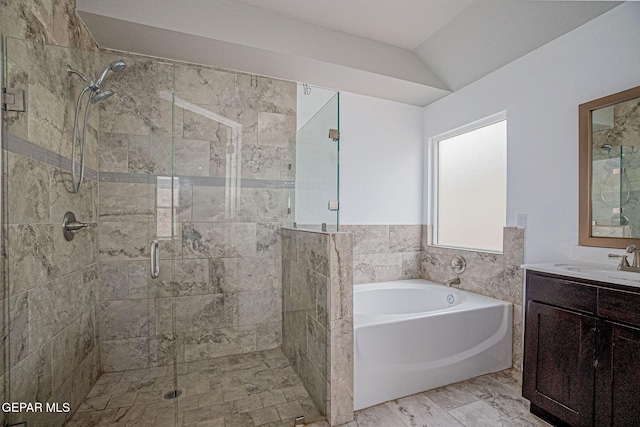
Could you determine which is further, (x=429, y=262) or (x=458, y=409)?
(x=429, y=262)

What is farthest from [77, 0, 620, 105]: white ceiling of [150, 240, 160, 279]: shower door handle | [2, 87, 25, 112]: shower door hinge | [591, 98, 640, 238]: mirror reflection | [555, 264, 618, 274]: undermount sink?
[555, 264, 618, 274]: undermount sink

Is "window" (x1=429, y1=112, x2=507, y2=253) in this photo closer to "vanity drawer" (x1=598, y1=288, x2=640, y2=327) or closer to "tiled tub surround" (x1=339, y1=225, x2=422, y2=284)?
"tiled tub surround" (x1=339, y1=225, x2=422, y2=284)

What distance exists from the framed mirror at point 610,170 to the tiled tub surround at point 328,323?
1.56 metres

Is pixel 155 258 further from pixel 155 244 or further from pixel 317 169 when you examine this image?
pixel 317 169

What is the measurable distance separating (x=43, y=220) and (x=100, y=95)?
85 centimetres

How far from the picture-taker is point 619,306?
1396 millimetres

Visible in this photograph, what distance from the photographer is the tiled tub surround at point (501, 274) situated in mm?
2314

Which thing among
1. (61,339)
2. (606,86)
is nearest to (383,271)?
(606,86)

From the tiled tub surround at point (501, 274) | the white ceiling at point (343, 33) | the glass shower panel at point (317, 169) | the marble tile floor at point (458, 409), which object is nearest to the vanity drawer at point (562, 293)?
the tiled tub surround at point (501, 274)

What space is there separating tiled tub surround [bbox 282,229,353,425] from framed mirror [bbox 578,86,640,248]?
156 centimetres

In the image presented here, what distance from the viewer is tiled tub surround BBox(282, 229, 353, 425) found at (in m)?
1.71

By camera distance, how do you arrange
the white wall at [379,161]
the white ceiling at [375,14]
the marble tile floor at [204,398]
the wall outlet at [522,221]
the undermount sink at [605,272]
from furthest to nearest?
the white wall at [379,161] → the wall outlet at [522,221] → the white ceiling at [375,14] → the marble tile floor at [204,398] → the undermount sink at [605,272]

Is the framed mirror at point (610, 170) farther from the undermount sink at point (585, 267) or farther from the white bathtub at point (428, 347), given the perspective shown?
the white bathtub at point (428, 347)

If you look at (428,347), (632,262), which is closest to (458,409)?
(428,347)
